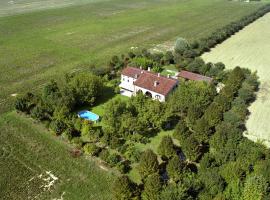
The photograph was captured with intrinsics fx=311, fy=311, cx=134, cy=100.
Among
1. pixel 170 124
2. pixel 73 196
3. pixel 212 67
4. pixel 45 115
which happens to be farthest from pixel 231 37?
pixel 73 196

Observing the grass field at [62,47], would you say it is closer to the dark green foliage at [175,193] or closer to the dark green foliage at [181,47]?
the dark green foliage at [175,193]

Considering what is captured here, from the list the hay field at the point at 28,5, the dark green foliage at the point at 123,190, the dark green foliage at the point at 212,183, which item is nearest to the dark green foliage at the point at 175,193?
the dark green foliage at the point at 212,183

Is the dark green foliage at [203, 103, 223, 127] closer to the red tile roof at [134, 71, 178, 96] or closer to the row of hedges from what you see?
the red tile roof at [134, 71, 178, 96]

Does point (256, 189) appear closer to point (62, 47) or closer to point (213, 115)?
point (213, 115)

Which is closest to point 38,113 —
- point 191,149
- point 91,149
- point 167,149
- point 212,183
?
point 91,149

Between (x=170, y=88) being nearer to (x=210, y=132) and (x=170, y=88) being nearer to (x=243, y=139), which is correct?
(x=210, y=132)

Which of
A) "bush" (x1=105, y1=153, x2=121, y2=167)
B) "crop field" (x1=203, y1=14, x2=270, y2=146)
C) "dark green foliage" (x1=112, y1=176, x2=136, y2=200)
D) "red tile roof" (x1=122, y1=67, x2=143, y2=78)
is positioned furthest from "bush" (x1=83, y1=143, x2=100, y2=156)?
"crop field" (x1=203, y1=14, x2=270, y2=146)
